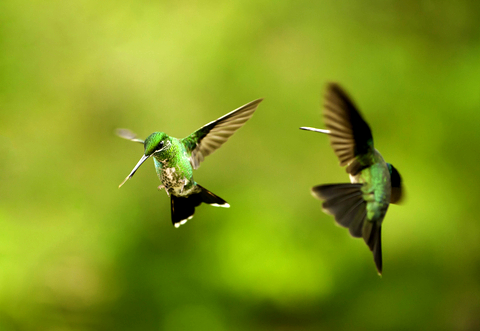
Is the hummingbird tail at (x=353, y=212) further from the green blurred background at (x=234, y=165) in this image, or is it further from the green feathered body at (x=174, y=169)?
the green blurred background at (x=234, y=165)

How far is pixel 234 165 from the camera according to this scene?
2.69 meters

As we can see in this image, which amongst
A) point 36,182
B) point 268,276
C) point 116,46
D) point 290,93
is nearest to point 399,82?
point 290,93

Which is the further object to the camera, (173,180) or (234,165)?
(234,165)

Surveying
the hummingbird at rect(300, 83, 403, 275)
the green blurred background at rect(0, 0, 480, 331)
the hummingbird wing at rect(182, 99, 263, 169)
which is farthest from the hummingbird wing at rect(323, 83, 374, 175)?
the green blurred background at rect(0, 0, 480, 331)

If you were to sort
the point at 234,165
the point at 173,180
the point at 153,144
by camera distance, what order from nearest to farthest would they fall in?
1. the point at 153,144
2. the point at 173,180
3. the point at 234,165

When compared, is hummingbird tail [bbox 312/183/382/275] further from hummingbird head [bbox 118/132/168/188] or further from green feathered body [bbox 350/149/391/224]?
hummingbird head [bbox 118/132/168/188]

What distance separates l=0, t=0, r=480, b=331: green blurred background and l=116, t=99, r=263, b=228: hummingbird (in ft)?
5.85

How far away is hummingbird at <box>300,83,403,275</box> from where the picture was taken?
0.44 m

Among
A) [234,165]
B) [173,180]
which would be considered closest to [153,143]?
[173,180]

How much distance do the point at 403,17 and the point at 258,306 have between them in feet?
6.56

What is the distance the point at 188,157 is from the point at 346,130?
27 centimetres

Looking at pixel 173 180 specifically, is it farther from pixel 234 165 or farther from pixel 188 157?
pixel 234 165

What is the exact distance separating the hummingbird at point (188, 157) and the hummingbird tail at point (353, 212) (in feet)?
0.43

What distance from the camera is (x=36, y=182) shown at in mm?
2691
